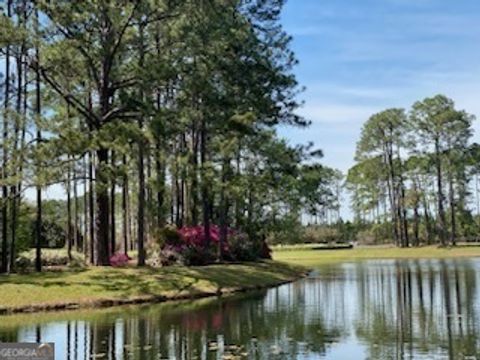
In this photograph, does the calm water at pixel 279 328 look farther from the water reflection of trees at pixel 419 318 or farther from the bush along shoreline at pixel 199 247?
the bush along shoreline at pixel 199 247

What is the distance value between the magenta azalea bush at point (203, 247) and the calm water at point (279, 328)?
7136 mm

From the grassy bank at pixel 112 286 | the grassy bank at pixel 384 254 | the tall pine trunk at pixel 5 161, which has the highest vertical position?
the tall pine trunk at pixel 5 161

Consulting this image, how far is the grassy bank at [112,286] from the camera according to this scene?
22.3m

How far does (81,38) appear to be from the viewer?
27625 mm

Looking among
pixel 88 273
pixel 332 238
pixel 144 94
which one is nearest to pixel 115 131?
pixel 144 94

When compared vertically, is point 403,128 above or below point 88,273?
above

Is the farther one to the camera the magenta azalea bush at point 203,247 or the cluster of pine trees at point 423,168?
the cluster of pine trees at point 423,168

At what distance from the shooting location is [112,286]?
24750 millimetres

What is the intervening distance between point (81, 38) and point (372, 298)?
15.4m

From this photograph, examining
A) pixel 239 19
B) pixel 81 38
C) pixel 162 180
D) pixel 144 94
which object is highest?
pixel 239 19

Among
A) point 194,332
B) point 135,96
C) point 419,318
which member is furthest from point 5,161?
point 419,318

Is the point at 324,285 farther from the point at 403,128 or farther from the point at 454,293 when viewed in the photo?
the point at 403,128

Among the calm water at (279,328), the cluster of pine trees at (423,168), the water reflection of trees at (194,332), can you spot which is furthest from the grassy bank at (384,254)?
the water reflection of trees at (194,332)

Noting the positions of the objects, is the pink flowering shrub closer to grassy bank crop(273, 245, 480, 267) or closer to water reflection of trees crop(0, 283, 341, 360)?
water reflection of trees crop(0, 283, 341, 360)
